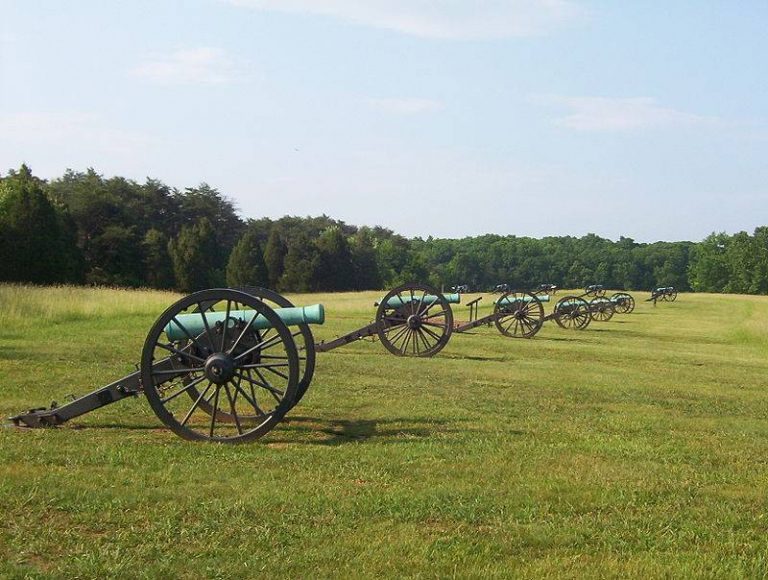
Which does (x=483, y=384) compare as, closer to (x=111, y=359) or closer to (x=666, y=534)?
(x=111, y=359)

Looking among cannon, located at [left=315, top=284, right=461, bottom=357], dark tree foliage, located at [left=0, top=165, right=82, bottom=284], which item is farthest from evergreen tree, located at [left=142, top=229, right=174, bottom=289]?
cannon, located at [left=315, top=284, right=461, bottom=357]

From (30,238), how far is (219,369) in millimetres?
36938

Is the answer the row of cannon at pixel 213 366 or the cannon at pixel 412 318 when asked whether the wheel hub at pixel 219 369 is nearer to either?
the row of cannon at pixel 213 366

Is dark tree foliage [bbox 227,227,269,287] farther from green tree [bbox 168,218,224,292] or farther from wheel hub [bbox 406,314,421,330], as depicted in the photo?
wheel hub [bbox 406,314,421,330]

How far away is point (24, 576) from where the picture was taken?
451 centimetres

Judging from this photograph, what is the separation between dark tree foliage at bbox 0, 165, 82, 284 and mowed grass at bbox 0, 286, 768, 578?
30.2m

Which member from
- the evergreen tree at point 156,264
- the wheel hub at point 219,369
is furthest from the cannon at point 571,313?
the evergreen tree at point 156,264

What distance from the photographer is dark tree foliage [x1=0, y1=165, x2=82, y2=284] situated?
40875 millimetres

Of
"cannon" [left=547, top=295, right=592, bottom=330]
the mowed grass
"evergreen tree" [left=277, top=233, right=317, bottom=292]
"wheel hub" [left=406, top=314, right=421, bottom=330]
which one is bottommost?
the mowed grass

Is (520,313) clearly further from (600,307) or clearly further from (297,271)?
(297,271)

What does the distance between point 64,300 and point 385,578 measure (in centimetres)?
2263

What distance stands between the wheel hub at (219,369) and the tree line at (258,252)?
36.2 m

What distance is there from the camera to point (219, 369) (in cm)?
795

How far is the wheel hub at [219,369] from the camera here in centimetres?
793
